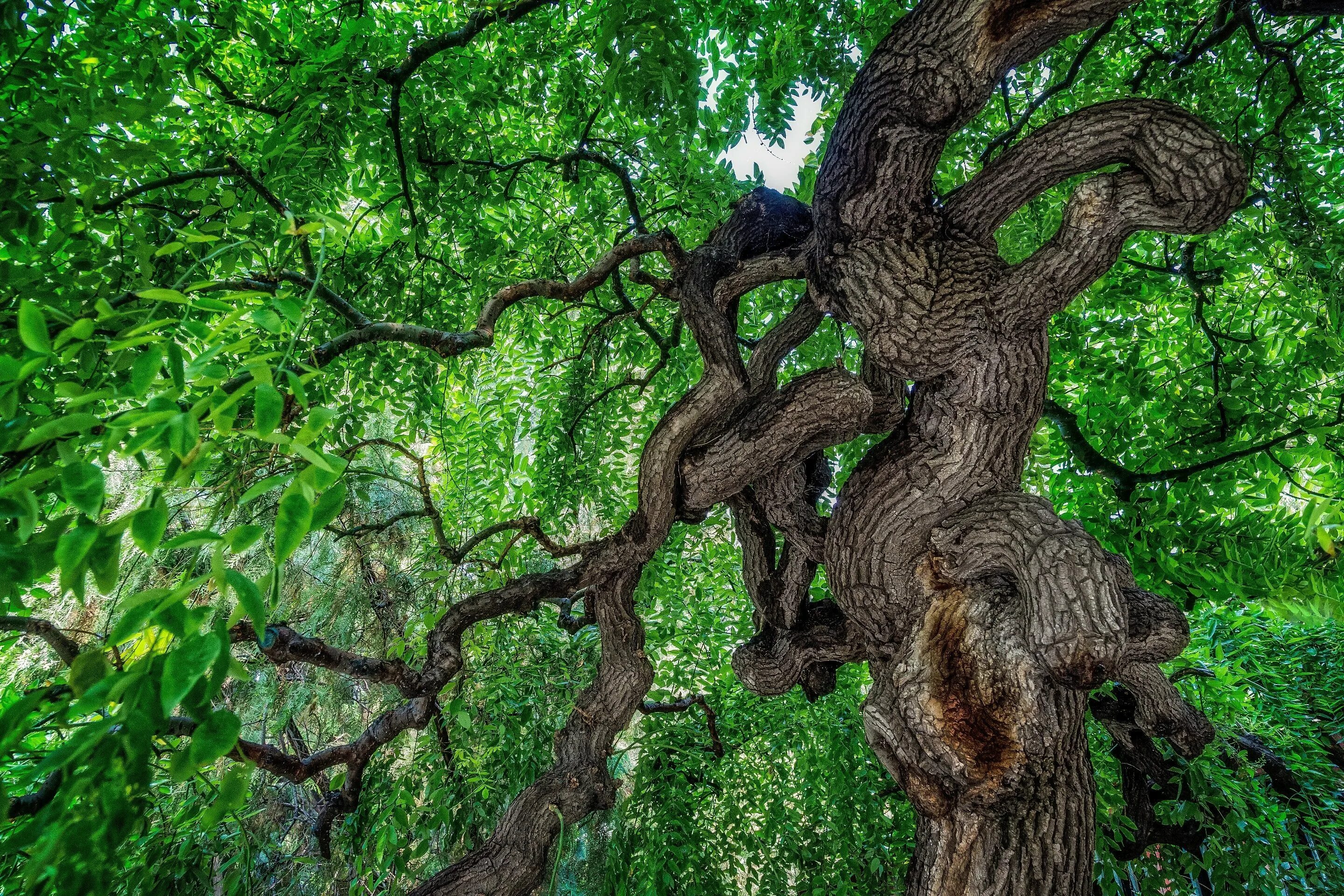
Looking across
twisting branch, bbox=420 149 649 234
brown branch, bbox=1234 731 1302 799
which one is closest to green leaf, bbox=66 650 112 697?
twisting branch, bbox=420 149 649 234

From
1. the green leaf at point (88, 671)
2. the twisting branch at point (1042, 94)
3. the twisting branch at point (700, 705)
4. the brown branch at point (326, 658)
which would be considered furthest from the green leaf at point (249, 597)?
the twisting branch at point (1042, 94)

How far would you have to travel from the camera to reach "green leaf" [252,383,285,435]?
22.2 inches

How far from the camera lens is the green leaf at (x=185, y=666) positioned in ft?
1.60

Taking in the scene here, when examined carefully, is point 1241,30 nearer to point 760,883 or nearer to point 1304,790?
point 1304,790

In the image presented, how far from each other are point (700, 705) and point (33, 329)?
3.18m

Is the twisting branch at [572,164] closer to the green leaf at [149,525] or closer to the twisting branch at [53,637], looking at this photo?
the twisting branch at [53,637]

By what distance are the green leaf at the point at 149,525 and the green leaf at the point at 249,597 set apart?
2.2 inches

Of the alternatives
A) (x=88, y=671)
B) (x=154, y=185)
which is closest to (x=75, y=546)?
(x=88, y=671)

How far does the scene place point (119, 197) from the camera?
1639 millimetres

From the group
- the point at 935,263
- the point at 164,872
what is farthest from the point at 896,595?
the point at 164,872

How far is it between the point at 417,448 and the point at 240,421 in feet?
8.19

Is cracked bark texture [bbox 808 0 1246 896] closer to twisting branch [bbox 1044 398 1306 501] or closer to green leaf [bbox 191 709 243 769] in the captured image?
twisting branch [bbox 1044 398 1306 501]

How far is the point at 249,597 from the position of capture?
52 cm

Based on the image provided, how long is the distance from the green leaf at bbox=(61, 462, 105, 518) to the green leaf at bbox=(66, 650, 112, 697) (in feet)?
0.40
